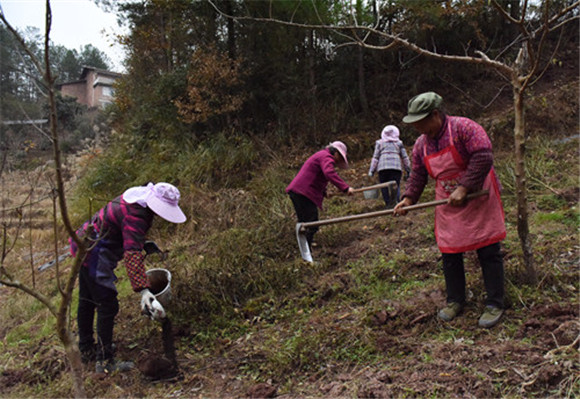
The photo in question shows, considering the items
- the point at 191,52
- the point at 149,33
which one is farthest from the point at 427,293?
the point at 149,33

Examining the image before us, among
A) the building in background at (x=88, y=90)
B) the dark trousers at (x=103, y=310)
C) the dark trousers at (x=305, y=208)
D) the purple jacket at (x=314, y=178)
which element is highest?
the building in background at (x=88, y=90)

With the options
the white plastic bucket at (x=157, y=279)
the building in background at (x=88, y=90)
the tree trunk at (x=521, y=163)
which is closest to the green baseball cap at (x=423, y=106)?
the tree trunk at (x=521, y=163)

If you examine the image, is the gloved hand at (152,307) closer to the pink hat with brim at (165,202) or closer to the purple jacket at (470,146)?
the pink hat with brim at (165,202)

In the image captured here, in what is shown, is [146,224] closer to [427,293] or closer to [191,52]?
[427,293]

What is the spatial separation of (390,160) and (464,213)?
3572 millimetres

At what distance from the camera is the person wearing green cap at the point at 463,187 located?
2836 millimetres

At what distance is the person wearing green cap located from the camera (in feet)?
9.30

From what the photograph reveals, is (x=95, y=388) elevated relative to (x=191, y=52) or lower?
lower

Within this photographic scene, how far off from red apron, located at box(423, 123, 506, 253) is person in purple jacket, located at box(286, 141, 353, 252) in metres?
2.01

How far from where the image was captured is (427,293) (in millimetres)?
3686

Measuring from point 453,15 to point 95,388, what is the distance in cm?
970

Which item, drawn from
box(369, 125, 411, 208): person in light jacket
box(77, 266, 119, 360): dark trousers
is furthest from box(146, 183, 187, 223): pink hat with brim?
box(369, 125, 411, 208): person in light jacket

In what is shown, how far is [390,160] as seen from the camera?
6.47 metres

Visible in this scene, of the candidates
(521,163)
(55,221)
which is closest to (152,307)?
(55,221)
